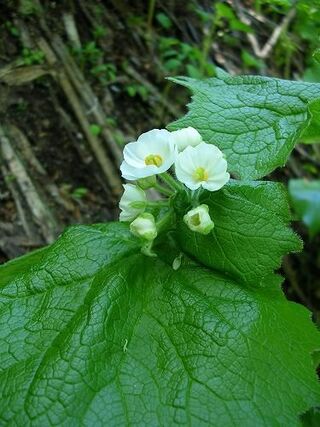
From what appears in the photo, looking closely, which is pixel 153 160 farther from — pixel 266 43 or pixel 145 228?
pixel 266 43

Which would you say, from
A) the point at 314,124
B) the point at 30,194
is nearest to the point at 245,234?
the point at 314,124

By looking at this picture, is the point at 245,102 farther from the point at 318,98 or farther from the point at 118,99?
the point at 118,99

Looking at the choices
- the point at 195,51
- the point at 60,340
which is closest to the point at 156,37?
the point at 195,51

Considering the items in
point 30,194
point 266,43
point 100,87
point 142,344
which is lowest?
point 30,194

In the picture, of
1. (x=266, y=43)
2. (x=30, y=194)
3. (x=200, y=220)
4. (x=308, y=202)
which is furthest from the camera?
(x=266, y=43)

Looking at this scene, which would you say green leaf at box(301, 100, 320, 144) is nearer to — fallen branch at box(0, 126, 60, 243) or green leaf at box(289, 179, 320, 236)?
green leaf at box(289, 179, 320, 236)

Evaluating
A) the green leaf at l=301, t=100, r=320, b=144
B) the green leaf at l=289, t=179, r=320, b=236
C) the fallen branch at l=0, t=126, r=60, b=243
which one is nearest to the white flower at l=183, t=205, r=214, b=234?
the green leaf at l=301, t=100, r=320, b=144

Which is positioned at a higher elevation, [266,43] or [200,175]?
[200,175]
